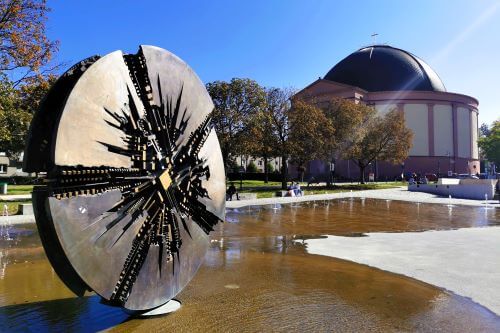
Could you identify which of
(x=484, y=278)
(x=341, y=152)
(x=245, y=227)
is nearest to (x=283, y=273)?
(x=484, y=278)

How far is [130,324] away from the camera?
5121 millimetres

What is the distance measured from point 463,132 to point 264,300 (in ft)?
266

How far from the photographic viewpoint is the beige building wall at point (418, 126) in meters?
72.3

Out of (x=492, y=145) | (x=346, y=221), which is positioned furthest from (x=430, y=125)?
(x=346, y=221)

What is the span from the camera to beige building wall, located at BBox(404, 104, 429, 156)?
72.3m

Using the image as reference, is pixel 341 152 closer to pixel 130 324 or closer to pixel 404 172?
pixel 404 172

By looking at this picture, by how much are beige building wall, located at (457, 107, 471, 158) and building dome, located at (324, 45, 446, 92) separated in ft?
19.7

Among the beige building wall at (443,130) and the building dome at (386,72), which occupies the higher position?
the building dome at (386,72)

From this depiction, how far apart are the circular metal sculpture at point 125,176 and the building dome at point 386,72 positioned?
240 ft

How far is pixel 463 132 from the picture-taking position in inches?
3041

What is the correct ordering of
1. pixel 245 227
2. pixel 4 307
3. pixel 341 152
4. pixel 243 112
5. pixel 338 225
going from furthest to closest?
pixel 341 152 < pixel 243 112 < pixel 338 225 < pixel 245 227 < pixel 4 307

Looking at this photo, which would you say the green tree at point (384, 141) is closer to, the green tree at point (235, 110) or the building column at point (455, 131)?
the green tree at point (235, 110)

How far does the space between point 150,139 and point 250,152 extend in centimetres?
3117

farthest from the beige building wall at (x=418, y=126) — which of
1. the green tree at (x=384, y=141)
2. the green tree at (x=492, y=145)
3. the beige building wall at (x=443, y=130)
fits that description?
the green tree at (x=384, y=141)
